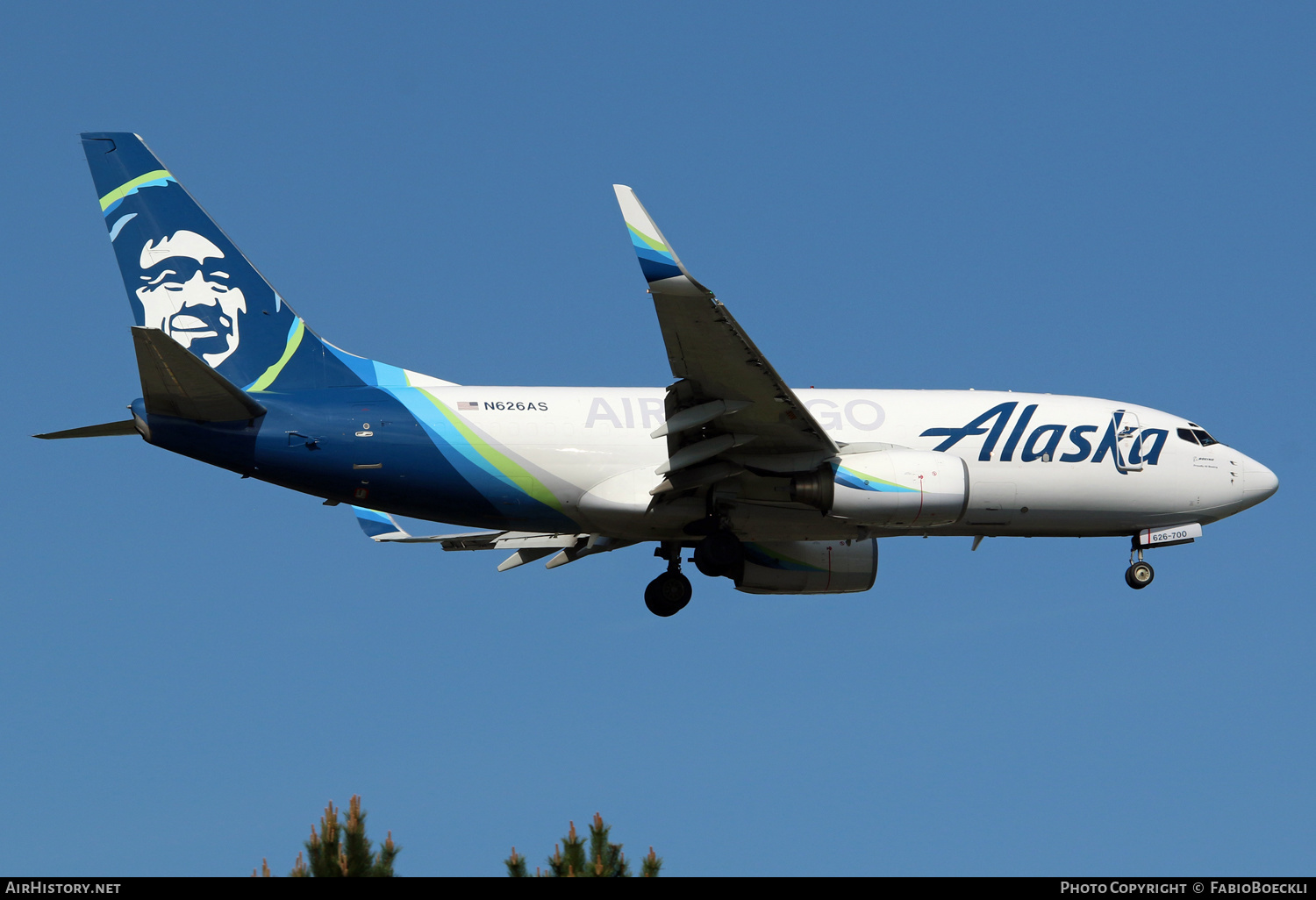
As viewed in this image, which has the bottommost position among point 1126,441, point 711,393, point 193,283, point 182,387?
point 711,393

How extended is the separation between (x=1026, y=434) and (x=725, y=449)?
6528mm

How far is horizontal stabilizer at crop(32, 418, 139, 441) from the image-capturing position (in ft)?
79.2

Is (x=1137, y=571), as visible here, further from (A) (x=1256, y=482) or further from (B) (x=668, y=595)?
(B) (x=668, y=595)

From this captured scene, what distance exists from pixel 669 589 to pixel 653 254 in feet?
30.7

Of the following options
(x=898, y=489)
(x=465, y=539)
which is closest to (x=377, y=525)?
(x=465, y=539)

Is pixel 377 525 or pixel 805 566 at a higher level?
pixel 377 525

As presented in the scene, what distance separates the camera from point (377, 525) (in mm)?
30453

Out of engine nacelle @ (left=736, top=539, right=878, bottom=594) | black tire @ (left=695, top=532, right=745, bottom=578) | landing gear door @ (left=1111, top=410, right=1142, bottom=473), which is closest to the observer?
black tire @ (left=695, top=532, right=745, bottom=578)

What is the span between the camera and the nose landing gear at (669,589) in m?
28.2

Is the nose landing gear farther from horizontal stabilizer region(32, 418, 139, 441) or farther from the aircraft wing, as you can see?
horizontal stabilizer region(32, 418, 139, 441)

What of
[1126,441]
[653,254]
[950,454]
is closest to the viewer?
[653,254]

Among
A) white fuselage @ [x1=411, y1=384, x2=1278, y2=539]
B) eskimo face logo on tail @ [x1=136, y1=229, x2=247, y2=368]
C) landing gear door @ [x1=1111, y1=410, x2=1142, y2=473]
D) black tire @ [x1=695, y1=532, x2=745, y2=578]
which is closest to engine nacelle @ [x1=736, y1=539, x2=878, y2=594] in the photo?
white fuselage @ [x1=411, y1=384, x2=1278, y2=539]

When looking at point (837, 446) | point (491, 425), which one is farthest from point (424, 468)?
point (837, 446)

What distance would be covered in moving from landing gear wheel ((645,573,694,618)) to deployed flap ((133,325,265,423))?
8.61 m
